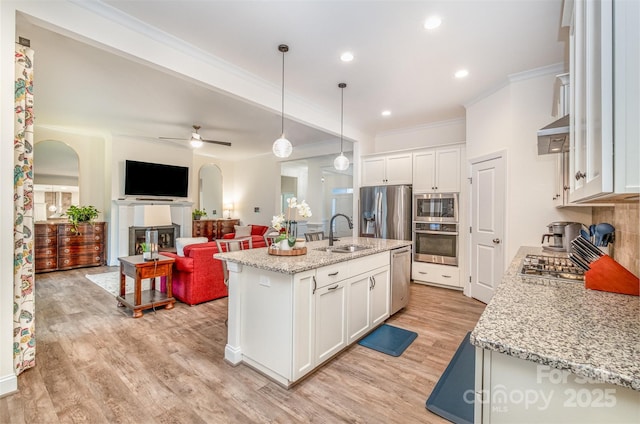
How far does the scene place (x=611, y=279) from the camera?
142cm

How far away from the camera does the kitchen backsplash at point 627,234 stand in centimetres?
149

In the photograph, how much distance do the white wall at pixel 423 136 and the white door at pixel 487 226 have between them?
Answer: 1.14m

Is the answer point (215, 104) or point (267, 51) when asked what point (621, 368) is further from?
point (215, 104)

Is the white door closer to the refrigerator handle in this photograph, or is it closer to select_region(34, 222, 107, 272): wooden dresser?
the refrigerator handle

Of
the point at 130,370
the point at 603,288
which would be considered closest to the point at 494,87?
the point at 603,288

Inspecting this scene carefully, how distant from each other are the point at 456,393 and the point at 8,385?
3118mm

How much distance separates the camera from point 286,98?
3971 millimetres

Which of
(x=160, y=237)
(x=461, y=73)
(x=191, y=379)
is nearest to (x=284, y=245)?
(x=191, y=379)

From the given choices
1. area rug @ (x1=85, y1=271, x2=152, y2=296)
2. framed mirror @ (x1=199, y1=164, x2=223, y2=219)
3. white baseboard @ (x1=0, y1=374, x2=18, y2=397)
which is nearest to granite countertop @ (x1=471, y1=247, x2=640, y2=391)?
white baseboard @ (x1=0, y1=374, x2=18, y2=397)

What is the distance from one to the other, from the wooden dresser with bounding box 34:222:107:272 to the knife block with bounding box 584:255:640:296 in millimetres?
7782

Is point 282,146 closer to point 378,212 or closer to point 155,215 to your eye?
point 155,215

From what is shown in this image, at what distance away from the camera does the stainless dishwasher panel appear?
3.32 meters

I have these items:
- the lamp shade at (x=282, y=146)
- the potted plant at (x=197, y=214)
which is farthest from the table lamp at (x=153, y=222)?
the potted plant at (x=197, y=214)

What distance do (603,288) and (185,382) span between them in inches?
106
